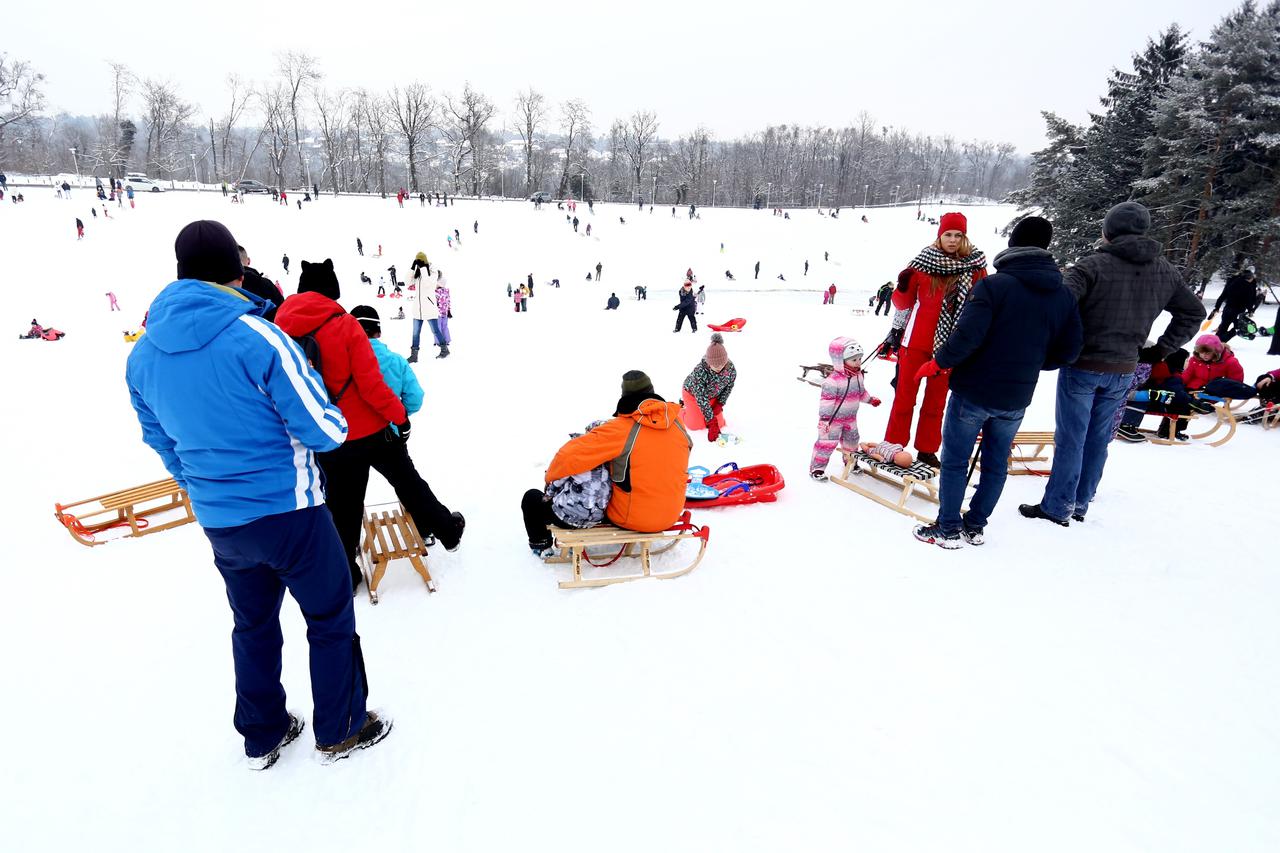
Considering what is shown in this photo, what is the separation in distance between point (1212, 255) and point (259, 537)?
2740cm

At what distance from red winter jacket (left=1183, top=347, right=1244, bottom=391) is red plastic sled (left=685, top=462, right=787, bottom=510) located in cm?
595

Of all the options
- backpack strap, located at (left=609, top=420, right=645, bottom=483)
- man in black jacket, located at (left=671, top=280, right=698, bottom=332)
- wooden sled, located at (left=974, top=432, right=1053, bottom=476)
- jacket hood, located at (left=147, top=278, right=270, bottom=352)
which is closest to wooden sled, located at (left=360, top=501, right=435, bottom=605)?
backpack strap, located at (left=609, top=420, right=645, bottom=483)

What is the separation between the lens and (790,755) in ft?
8.48

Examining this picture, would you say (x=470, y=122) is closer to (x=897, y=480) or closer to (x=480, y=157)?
(x=480, y=157)

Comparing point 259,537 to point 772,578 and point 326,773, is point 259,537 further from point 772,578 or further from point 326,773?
point 772,578

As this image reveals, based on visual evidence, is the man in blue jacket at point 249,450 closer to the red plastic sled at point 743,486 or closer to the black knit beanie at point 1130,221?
the red plastic sled at point 743,486

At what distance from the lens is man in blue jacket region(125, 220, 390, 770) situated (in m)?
2.06

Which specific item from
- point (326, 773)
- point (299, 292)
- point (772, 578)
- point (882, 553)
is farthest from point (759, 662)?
point (299, 292)

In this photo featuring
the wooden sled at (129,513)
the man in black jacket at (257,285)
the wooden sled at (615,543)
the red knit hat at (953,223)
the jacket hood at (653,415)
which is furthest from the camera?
the red knit hat at (953,223)

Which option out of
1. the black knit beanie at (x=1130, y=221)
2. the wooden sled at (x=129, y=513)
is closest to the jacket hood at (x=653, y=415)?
the black knit beanie at (x=1130, y=221)

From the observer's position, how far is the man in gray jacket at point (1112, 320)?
12.8 ft

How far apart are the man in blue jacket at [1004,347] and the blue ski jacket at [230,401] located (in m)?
3.66

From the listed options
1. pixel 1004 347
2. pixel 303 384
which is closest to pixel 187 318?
pixel 303 384

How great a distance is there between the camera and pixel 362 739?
2.67 meters
